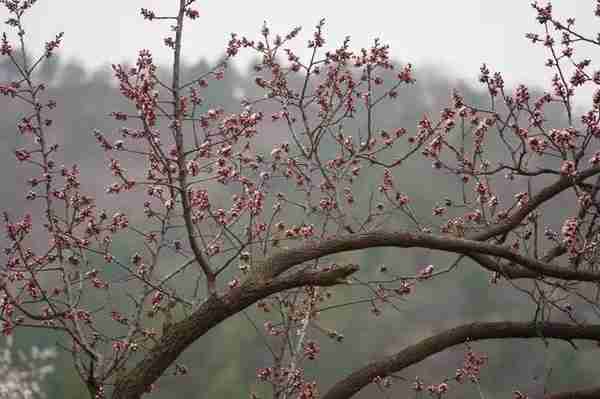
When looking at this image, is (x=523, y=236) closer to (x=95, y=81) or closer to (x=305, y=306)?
(x=305, y=306)

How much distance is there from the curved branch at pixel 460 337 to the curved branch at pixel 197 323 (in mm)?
1285

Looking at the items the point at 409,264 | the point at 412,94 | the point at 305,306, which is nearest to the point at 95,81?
the point at 412,94

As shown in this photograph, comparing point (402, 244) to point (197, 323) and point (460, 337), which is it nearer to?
point (460, 337)

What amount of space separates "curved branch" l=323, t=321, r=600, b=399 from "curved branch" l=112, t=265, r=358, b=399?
1285mm

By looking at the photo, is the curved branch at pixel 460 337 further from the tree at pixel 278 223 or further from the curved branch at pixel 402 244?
the curved branch at pixel 402 244

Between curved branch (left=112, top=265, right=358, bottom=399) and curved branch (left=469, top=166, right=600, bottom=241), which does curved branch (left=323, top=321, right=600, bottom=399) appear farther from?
curved branch (left=112, top=265, right=358, bottom=399)

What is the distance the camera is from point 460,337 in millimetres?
4332

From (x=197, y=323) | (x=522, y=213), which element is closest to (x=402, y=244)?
(x=522, y=213)

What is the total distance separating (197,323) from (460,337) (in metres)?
1.91

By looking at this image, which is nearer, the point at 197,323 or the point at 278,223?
the point at 197,323

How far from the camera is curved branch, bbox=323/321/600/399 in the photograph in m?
4.27

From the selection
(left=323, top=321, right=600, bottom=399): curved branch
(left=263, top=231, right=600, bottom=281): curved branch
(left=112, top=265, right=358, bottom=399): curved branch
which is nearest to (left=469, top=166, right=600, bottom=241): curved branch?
(left=263, top=231, right=600, bottom=281): curved branch

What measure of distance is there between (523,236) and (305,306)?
2.19 metres

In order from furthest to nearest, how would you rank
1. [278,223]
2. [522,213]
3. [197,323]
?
[278,223]
[522,213]
[197,323]
